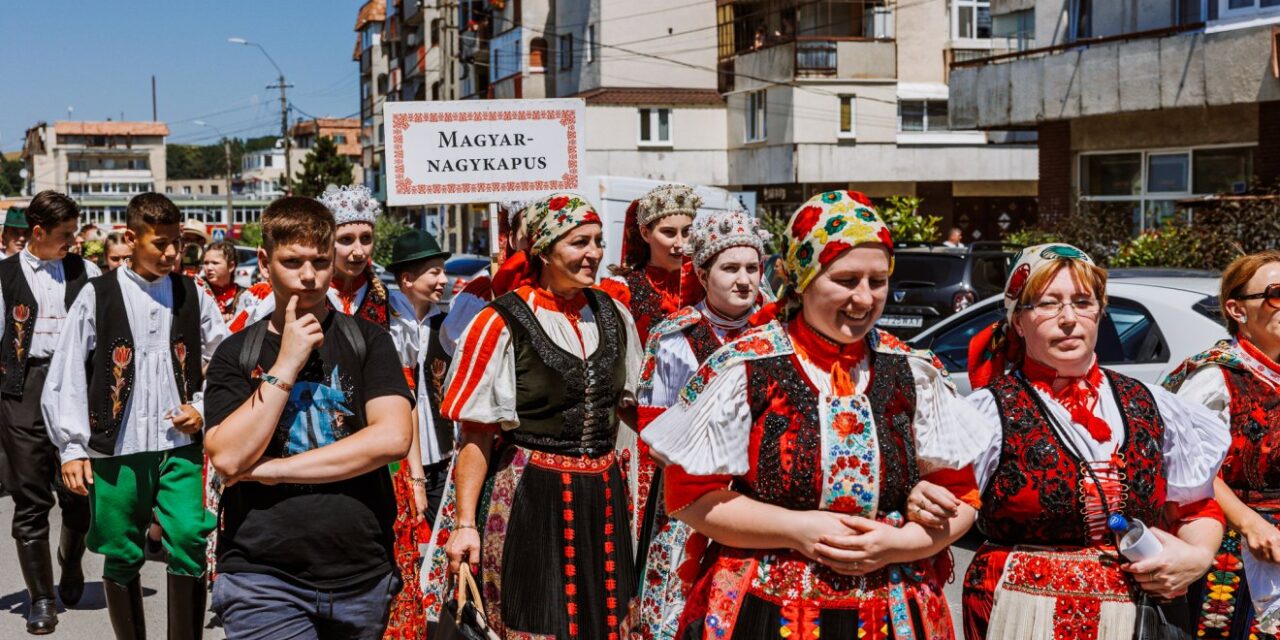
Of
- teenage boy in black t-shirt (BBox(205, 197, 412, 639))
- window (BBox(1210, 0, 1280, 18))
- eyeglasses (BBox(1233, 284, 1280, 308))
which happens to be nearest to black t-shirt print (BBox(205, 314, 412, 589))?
teenage boy in black t-shirt (BBox(205, 197, 412, 639))

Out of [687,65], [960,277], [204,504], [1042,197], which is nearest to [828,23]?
[687,65]

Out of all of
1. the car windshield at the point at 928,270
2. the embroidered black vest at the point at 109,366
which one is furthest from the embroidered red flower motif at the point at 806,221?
the car windshield at the point at 928,270

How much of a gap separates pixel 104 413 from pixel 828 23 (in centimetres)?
4102

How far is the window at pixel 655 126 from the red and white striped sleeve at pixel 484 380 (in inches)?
1722

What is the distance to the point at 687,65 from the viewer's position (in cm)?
4916

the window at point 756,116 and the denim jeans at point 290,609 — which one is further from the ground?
the window at point 756,116

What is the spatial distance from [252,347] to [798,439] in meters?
1.72

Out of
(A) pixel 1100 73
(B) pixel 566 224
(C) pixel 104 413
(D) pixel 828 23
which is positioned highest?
(D) pixel 828 23

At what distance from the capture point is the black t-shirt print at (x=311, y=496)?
4.20m

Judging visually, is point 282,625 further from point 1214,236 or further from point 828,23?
point 828,23

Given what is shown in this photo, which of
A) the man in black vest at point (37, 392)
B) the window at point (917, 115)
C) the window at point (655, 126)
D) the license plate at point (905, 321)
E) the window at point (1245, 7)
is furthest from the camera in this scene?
the window at point (655, 126)

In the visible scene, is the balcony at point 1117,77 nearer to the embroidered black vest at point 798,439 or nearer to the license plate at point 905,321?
the license plate at point 905,321

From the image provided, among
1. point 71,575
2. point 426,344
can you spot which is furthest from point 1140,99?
point 71,575

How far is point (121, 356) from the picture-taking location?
6.30 meters
